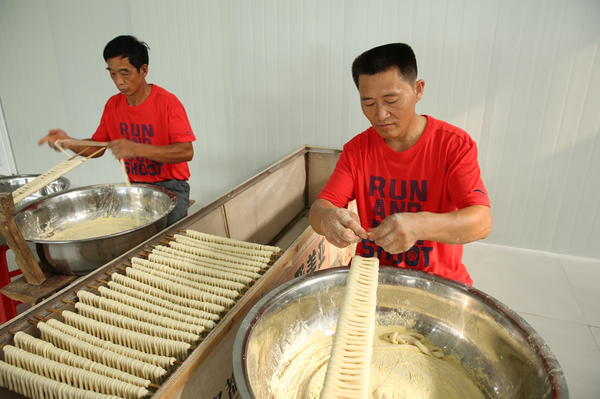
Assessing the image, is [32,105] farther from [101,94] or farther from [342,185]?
[342,185]

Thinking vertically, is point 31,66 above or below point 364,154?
above

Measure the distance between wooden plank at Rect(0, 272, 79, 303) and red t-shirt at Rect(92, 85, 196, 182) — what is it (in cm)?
119

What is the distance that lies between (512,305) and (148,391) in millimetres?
2780

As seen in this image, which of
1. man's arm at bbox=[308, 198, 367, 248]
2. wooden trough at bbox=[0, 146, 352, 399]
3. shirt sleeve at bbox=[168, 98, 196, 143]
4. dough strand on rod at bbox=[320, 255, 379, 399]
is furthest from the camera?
shirt sleeve at bbox=[168, 98, 196, 143]

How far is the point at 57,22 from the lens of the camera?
4.91 metres

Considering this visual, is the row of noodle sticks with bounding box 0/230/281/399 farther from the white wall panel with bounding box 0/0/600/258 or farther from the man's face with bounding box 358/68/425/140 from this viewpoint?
the white wall panel with bounding box 0/0/600/258

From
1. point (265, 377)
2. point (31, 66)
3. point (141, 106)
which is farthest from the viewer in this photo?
point (31, 66)

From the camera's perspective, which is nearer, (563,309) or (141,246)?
(141,246)

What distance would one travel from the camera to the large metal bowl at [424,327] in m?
1.03

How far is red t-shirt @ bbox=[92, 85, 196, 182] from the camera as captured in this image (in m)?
2.69

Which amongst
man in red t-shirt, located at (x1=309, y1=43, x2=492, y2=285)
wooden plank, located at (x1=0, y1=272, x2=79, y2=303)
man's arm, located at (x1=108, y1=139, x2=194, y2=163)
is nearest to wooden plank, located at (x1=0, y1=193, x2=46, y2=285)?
wooden plank, located at (x1=0, y1=272, x2=79, y2=303)

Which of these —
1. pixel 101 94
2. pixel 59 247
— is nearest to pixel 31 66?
pixel 101 94

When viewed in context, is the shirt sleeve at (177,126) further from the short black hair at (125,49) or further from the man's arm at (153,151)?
the short black hair at (125,49)

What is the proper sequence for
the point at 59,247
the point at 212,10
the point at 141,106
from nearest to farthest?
the point at 59,247, the point at 141,106, the point at 212,10
